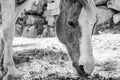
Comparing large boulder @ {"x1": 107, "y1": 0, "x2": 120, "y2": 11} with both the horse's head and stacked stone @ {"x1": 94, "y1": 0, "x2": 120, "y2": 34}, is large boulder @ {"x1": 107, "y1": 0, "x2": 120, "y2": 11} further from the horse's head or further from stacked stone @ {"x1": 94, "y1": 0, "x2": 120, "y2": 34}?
the horse's head

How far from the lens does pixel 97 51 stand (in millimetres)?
4410

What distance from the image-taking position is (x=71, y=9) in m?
2.47

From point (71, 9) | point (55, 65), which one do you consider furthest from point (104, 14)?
point (71, 9)

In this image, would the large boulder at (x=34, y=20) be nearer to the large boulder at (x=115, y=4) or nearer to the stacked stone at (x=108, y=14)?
the stacked stone at (x=108, y=14)

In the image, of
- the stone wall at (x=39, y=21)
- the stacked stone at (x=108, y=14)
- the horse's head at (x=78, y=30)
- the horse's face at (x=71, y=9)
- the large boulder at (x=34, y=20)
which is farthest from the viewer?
the large boulder at (x=34, y=20)

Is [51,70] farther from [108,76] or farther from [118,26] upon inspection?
[118,26]

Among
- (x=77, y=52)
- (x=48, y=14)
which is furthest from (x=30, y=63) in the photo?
(x=48, y=14)

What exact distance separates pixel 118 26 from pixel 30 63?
518 centimetres

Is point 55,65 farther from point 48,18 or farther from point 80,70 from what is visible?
point 48,18

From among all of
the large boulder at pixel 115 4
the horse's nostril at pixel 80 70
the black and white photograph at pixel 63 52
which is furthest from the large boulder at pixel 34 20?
the horse's nostril at pixel 80 70

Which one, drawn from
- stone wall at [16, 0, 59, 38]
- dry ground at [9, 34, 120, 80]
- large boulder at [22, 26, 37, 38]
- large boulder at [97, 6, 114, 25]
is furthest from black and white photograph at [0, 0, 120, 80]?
large boulder at [22, 26, 37, 38]

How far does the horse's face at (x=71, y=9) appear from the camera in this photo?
92.0 inches

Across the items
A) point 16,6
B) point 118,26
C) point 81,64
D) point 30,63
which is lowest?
point 118,26

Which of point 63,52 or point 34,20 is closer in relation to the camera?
point 63,52
